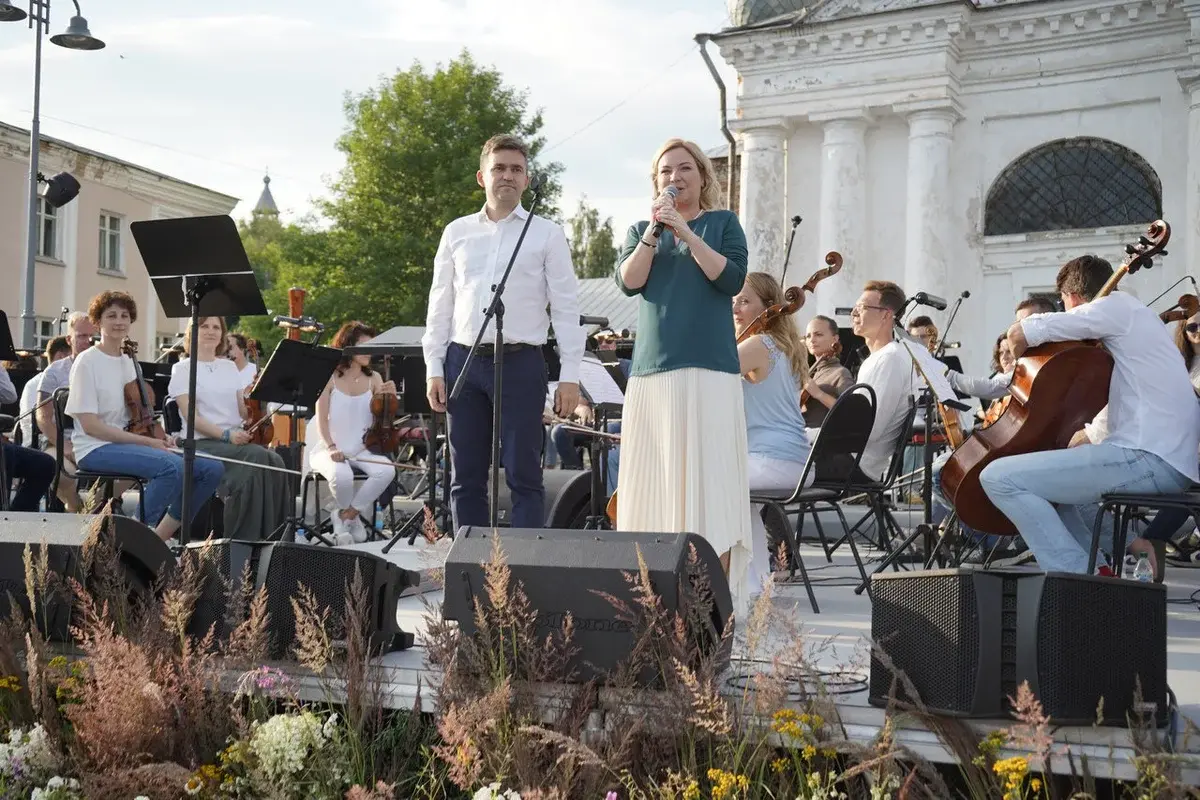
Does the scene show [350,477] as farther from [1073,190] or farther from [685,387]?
[1073,190]

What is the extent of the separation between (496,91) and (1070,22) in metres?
16.6

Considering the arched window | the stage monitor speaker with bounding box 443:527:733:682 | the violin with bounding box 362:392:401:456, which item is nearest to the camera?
the stage monitor speaker with bounding box 443:527:733:682

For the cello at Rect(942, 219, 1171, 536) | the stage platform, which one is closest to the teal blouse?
the stage platform

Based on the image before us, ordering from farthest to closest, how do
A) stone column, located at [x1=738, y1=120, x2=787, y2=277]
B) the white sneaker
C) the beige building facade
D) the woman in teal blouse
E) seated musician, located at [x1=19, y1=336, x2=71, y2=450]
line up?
the beige building facade → stone column, located at [x1=738, y1=120, x2=787, y2=277] → seated musician, located at [x1=19, y1=336, x2=71, y2=450] → the white sneaker → the woman in teal blouse

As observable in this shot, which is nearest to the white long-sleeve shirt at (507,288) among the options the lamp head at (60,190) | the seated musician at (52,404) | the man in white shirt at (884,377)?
the man in white shirt at (884,377)

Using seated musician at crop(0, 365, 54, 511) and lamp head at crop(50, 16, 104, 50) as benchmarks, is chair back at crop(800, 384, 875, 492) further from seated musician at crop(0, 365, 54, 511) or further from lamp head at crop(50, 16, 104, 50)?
lamp head at crop(50, 16, 104, 50)

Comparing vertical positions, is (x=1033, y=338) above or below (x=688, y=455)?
above

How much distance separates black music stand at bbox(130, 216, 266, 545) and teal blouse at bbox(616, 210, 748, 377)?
6.87ft

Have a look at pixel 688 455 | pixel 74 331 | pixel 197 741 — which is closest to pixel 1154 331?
pixel 688 455

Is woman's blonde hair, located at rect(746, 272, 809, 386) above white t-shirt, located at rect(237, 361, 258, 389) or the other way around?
above

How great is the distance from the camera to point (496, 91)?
1259 inches

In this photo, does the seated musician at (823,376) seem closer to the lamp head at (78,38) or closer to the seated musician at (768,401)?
the seated musician at (768,401)

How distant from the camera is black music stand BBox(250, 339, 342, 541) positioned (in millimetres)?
7566

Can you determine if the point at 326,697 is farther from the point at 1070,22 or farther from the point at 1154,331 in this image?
the point at 1070,22
